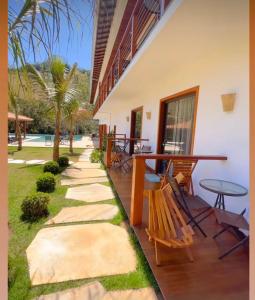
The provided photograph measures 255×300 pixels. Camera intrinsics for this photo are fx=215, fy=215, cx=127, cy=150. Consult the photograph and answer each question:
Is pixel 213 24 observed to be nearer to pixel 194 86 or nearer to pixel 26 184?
pixel 194 86

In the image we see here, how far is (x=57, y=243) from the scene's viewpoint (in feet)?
9.95

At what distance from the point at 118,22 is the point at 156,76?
2.46m

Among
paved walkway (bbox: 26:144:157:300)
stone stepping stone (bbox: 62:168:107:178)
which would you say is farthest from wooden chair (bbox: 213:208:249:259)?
stone stepping stone (bbox: 62:168:107:178)

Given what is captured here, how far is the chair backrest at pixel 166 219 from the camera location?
2436mm

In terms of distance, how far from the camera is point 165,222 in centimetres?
Result: 257

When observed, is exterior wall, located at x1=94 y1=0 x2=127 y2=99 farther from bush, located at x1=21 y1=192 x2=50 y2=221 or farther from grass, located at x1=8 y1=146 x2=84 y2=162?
grass, located at x1=8 y1=146 x2=84 y2=162

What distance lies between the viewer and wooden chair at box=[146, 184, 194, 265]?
240 centimetres

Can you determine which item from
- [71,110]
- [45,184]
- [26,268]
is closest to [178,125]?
[45,184]

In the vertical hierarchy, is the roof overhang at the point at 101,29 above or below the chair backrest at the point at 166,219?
above

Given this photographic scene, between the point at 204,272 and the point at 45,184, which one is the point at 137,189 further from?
the point at 45,184

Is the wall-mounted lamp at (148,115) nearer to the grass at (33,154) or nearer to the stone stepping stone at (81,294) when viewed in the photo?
the grass at (33,154)

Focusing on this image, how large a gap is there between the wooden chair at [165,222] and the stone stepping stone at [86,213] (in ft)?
4.95

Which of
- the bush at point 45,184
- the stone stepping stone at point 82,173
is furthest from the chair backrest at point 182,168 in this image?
the stone stepping stone at point 82,173

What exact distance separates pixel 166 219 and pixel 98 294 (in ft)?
3.50
